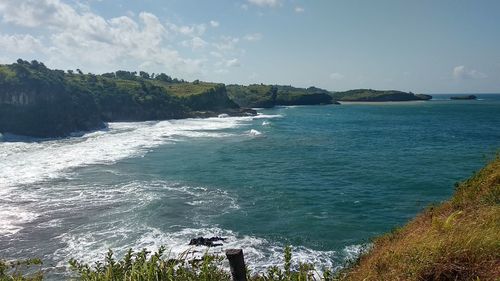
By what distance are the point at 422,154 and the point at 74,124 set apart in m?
63.4

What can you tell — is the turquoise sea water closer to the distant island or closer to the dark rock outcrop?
the dark rock outcrop

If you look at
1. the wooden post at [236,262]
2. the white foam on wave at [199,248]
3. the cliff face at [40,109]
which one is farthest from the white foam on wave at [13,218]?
the cliff face at [40,109]

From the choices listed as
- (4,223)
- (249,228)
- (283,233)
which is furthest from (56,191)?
(283,233)

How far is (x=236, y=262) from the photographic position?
636cm

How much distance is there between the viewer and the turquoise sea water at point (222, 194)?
21.5m

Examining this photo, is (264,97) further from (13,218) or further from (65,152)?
(13,218)

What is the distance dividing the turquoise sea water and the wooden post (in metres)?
12.2

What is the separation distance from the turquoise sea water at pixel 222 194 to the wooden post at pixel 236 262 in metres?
12.2

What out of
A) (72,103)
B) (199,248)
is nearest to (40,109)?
(72,103)

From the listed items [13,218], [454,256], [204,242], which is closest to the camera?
[454,256]

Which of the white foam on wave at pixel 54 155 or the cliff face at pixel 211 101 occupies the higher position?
the cliff face at pixel 211 101

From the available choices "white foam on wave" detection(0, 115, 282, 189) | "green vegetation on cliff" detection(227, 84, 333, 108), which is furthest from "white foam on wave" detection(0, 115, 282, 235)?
"green vegetation on cliff" detection(227, 84, 333, 108)

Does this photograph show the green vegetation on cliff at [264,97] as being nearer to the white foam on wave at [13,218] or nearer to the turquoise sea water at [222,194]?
the turquoise sea water at [222,194]

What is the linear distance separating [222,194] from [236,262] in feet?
80.2
